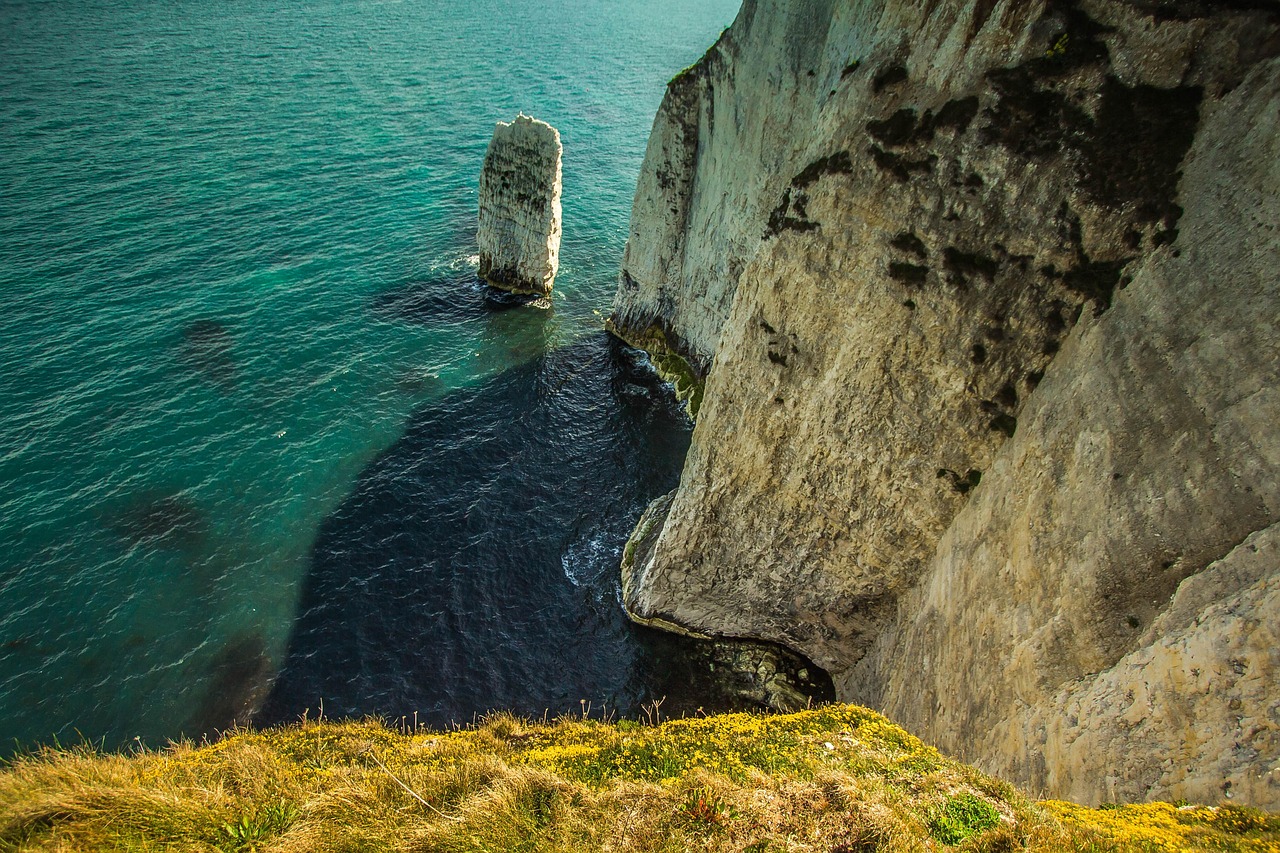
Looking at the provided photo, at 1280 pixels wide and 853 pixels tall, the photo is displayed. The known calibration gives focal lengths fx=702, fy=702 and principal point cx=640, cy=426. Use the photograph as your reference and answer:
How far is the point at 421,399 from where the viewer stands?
3862 cm

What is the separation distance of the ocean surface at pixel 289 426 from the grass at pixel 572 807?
10.2 meters

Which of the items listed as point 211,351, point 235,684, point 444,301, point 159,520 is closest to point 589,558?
point 235,684

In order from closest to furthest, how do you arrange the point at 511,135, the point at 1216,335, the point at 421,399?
the point at 1216,335
the point at 421,399
the point at 511,135

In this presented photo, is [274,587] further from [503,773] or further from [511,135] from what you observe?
[511,135]

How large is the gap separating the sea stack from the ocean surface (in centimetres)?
240

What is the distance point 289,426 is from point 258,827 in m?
27.3

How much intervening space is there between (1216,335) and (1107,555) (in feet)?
15.6

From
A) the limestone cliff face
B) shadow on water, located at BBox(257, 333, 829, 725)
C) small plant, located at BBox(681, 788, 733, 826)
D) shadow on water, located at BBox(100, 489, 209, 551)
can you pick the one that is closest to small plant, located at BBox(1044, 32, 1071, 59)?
the limestone cliff face

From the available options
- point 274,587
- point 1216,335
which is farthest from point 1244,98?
point 274,587

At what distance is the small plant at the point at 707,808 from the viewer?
40.1ft

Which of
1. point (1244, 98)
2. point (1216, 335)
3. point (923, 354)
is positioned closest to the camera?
point (1216, 335)

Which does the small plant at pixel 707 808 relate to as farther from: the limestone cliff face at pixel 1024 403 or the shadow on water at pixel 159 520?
the shadow on water at pixel 159 520

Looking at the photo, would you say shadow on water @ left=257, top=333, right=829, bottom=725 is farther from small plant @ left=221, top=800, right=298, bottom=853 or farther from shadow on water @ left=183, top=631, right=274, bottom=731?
small plant @ left=221, top=800, right=298, bottom=853

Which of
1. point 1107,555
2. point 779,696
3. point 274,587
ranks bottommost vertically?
point 274,587
